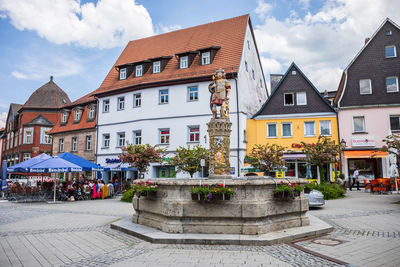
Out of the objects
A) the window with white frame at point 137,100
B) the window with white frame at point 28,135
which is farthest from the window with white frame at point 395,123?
the window with white frame at point 28,135

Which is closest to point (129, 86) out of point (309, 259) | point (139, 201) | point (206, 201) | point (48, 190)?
point (48, 190)

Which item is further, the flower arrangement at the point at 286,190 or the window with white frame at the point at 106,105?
the window with white frame at the point at 106,105

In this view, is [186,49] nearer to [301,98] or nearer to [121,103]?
[121,103]

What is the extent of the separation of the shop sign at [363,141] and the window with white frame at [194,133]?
11.8 metres

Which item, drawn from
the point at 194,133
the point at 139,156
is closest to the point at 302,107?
the point at 194,133

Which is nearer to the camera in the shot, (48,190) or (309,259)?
(309,259)

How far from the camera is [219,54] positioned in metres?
26.4

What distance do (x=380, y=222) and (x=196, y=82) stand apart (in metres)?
18.4

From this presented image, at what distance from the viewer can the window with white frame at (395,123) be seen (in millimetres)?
23922

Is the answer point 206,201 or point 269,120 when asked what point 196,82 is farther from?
point 206,201

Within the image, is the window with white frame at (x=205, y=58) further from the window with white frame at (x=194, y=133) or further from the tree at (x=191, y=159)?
the tree at (x=191, y=159)

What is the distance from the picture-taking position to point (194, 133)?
25.1 meters

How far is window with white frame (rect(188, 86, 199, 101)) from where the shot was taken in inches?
1000

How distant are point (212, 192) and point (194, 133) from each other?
18155 millimetres
